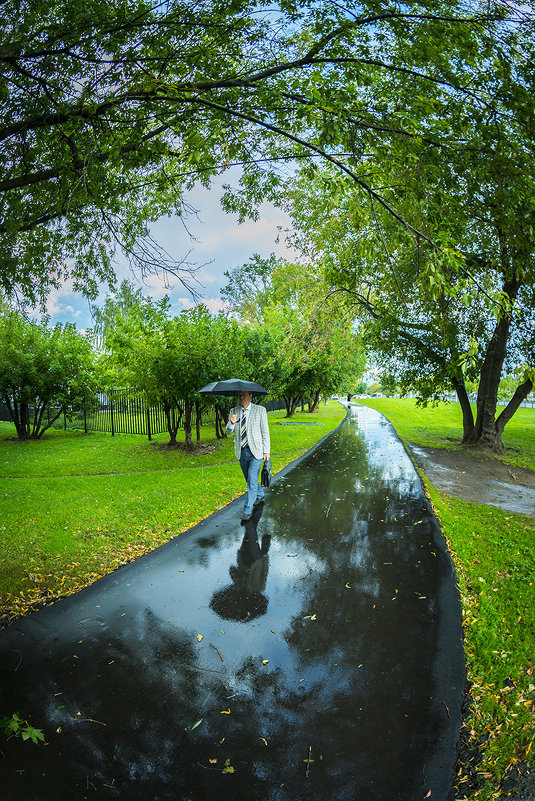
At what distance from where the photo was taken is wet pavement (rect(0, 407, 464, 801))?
233 cm

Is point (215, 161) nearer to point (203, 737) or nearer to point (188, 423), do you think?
point (203, 737)

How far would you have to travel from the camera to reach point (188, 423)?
1415 centimetres

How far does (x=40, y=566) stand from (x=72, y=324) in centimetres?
1573

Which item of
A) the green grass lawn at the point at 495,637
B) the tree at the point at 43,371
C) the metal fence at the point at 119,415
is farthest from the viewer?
the metal fence at the point at 119,415

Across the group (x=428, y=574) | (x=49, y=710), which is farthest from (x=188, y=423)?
(x=49, y=710)

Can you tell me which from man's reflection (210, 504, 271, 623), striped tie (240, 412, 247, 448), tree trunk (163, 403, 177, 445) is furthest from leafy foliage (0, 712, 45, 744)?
tree trunk (163, 403, 177, 445)

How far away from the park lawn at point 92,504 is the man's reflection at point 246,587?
135cm

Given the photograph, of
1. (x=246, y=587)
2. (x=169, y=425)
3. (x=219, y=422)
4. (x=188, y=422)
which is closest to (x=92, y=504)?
(x=246, y=587)

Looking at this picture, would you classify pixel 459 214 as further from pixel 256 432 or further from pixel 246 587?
pixel 246 587

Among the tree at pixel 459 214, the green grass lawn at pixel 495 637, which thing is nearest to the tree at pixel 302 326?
the tree at pixel 459 214

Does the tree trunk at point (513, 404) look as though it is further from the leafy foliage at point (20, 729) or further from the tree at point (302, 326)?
the leafy foliage at point (20, 729)

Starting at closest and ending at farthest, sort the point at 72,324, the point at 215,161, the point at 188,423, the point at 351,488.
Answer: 1. the point at 215,161
2. the point at 351,488
3. the point at 188,423
4. the point at 72,324

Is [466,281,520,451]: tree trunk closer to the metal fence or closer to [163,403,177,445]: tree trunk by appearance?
the metal fence

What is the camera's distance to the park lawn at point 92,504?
494cm
